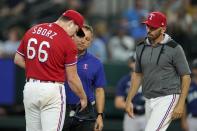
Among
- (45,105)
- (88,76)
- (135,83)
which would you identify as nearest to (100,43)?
(135,83)

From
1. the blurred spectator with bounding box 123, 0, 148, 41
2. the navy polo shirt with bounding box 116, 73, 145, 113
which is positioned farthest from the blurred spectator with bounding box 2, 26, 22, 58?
the navy polo shirt with bounding box 116, 73, 145, 113

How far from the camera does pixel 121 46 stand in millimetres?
13703

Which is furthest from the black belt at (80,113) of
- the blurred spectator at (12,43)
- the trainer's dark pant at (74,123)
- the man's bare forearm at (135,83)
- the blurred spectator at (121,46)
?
the blurred spectator at (12,43)

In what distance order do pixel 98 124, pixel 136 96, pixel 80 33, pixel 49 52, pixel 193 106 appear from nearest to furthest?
pixel 49 52 → pixel 80 33 → pixel 98 124 → pixel 136 96 → pixel 193 106

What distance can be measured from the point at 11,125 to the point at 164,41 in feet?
18.7

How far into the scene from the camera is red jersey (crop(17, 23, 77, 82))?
7.53 m

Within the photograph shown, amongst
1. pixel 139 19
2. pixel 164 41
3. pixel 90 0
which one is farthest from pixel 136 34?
pixel 164 41

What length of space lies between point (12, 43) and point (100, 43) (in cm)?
179

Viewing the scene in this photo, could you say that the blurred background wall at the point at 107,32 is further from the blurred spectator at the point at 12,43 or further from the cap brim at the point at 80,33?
the cap brim at the point at 80,33

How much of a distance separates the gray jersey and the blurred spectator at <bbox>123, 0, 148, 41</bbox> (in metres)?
5.19

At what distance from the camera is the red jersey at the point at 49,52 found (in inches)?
297

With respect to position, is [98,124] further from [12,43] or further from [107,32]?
[107,32]

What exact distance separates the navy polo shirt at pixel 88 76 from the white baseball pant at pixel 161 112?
736 millimetres

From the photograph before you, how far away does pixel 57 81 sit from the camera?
7.64 m
